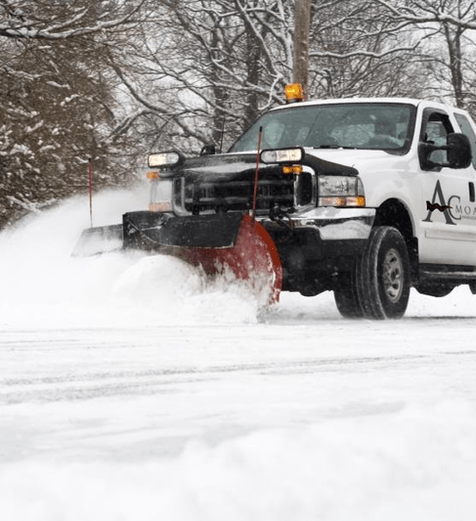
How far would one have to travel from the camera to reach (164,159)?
9094 mm

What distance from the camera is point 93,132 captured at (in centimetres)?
1756

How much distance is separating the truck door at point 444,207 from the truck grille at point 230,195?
140 cm

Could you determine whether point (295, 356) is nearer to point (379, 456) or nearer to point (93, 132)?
point (379, 456)

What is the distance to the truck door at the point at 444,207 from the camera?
9484mm

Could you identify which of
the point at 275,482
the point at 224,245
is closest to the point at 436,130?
the point at 224,245

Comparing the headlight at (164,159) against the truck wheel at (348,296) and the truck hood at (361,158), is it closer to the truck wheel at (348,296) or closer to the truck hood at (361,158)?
the truck hood at (361,158)

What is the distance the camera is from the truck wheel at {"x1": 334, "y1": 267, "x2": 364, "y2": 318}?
29.0ft

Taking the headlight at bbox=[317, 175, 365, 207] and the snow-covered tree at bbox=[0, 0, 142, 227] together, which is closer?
the headlight at bbox=[317, 175, 365, 207]

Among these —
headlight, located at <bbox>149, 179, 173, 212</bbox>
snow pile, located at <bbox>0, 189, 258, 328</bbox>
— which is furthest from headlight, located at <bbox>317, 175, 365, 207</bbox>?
headlight, located at <bbox>149, 179, 173, 212</bbox>

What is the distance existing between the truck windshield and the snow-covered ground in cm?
201

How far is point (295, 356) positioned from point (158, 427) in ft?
7.73

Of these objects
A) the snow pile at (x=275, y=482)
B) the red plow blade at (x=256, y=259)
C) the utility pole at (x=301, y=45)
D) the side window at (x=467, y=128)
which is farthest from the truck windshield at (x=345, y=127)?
the utility pole at (x=301, y=45)

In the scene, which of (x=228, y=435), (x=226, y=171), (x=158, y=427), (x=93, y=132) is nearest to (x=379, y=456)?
(x=228, y=435)

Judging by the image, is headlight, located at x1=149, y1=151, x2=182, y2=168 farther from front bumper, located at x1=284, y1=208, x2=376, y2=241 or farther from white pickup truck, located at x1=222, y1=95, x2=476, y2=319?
front bumper, located at x1=284, y1=208, x2=376, y2=241
